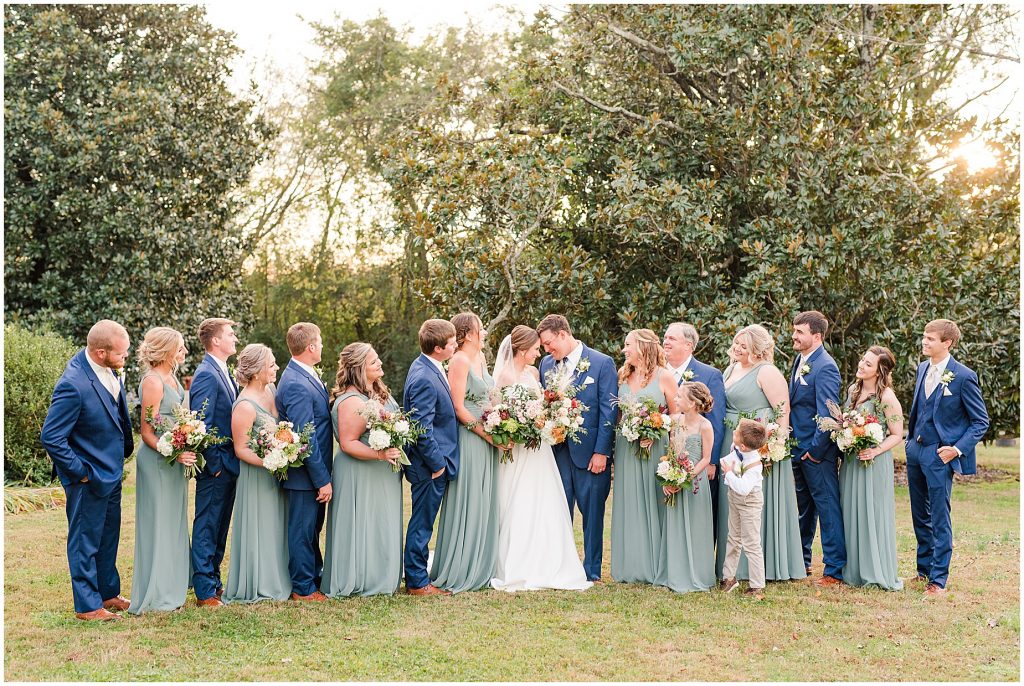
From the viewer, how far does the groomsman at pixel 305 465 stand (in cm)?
722

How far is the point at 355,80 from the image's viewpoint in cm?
2597

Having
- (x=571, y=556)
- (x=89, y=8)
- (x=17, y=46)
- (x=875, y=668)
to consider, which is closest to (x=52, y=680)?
(x=571, y=556)

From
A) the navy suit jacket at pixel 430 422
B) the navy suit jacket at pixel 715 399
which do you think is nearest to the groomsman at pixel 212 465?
the navy suit jacket at pixel 430 422

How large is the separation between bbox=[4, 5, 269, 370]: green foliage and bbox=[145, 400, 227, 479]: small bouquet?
1201 cm

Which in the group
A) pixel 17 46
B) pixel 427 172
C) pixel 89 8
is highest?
pixel 89 8

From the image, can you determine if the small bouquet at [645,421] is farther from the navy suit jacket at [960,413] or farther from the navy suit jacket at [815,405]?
the navy suit jacket at [960,413]

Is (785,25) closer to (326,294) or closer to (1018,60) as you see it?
(1018,60)

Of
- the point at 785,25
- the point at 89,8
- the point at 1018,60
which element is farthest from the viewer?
the point at 89,8

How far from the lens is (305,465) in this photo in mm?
7227

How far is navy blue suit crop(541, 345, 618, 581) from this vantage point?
8.23 meters

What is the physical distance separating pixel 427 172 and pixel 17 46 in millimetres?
9357

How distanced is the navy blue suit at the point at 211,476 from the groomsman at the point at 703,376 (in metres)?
3.74

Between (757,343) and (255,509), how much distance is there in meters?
4.37

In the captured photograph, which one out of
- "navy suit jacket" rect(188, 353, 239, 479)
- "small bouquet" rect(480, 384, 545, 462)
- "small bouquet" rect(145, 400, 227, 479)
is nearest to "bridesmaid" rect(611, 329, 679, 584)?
"small bouquet" rect(480, 384, 545, 462)
